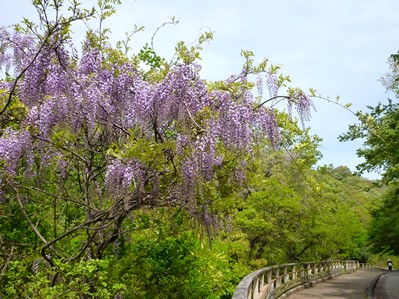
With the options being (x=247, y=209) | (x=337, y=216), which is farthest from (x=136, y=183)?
(x=337, y=216)

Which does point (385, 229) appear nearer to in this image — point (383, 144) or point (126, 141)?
point (383, 144)

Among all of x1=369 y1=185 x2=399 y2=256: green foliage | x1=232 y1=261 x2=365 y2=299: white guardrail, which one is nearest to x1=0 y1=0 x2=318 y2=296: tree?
x1=232 y1=261 x2=365 y2=299: white guardrail

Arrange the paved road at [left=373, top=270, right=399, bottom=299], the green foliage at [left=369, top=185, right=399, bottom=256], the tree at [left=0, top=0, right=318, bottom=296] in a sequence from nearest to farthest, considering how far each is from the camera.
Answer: the tree at [left=0, top=0, right=318, bottom=296], the paved road at [left=373, top=270, right=399, bottom=299], the green foliage at [left=369, top=185, right=399, bottom=256]

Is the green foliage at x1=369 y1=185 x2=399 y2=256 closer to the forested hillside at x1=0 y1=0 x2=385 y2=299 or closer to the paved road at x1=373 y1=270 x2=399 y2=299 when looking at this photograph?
the paved road at x1=373 y1=270 x2=399 y2=299

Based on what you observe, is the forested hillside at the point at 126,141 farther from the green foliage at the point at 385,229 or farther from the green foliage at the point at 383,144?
the green foliage at the point at 385,229

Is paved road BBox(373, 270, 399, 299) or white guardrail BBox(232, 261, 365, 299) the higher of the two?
white guardrail BBox(232, 261, 365, 299)

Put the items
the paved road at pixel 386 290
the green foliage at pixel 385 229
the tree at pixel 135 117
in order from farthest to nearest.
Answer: the green foliage at pixel 385 229 < the paved road at pixel 386 290 < the tree at pixel 135 117

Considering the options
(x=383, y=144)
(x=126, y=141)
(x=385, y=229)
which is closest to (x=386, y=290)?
(x=383, y=144)

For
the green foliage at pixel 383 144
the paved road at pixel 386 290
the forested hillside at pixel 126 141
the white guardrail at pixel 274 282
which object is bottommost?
the paved road at pixel 386 290

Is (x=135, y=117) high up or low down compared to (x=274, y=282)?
up

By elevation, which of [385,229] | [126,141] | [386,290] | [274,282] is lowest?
[386,290]

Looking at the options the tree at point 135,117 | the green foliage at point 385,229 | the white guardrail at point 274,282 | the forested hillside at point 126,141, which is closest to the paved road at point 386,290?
the white guardrail at point 274,282

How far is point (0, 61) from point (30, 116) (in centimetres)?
258

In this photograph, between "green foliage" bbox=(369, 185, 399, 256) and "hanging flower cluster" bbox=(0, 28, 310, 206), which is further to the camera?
"green foliage" bbox=(369, 185, 399, 256)
